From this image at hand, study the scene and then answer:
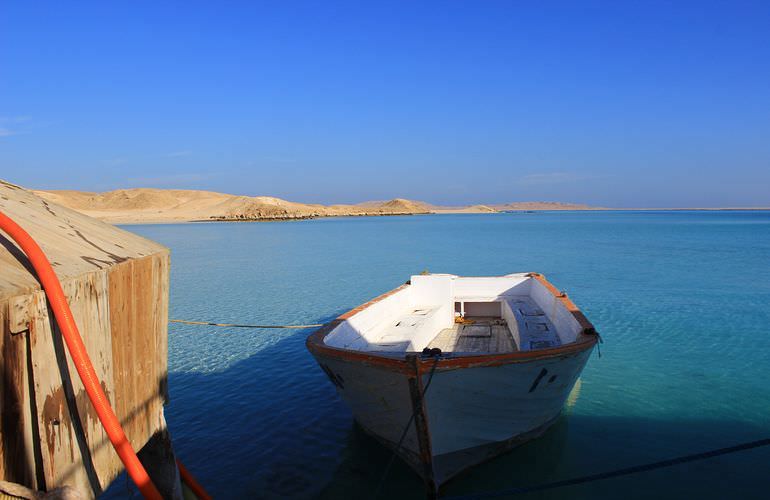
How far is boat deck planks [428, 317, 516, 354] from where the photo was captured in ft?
36.9

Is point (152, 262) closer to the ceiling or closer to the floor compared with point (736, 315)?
closer to the ceiling

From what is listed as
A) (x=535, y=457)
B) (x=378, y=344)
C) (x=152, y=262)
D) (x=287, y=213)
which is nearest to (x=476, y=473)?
(x=535, y=457)

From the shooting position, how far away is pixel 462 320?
14.4m

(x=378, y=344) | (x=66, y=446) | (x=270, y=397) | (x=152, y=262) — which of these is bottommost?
(x=270, y=397)

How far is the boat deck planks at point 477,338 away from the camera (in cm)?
1124

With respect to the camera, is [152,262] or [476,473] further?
[476,473]

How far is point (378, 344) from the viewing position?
403 inches

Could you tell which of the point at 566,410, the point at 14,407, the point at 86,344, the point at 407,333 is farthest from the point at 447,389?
the point at 14,407

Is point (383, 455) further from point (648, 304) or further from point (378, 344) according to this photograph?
point (648, 304)

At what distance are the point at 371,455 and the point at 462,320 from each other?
6.72m

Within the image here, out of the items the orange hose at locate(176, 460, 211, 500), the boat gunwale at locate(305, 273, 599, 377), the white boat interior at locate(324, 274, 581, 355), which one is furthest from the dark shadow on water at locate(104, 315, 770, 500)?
the boat gunwale at locate(305, 273, 599, 377)

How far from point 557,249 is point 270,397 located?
142 feet

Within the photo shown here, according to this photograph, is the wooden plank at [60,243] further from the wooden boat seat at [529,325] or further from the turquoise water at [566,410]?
the wooden boat seat at [529,325]

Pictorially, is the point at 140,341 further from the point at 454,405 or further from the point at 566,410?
the point at 566,410
